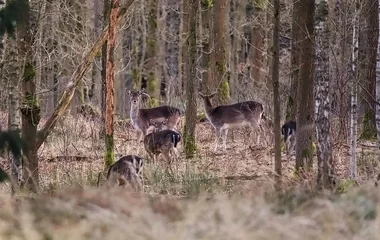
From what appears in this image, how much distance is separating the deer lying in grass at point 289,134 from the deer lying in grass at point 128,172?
182 inches

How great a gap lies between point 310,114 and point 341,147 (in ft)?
6.73

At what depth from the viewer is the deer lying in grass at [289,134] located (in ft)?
52.9

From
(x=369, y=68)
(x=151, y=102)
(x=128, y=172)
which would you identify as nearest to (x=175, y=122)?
(x=369, y=68)

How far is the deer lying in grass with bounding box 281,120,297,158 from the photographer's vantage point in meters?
16.1

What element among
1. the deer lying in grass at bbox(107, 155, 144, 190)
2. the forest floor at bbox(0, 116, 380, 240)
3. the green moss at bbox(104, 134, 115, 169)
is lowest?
the forest floor at bbox(0, 116, 380, 240)

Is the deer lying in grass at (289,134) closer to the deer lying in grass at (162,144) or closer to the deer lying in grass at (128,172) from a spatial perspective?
the deer lying in grass at (162,144)

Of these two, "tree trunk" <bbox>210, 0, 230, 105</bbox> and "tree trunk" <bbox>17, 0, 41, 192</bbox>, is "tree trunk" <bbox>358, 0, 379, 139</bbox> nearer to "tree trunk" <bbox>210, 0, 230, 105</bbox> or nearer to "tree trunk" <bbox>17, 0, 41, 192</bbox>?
"tree trunk" <bbox>210, 0, 230, 105</bbox>

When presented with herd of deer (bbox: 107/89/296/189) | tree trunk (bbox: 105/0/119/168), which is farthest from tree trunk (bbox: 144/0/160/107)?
tree trunk (bbox: 105/0/119/168)

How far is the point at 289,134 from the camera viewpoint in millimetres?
16250

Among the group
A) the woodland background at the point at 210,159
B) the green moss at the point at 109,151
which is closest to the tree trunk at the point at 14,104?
the woodland background at the point at 210,159

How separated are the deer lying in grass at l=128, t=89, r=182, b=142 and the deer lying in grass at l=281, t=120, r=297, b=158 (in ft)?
17.2

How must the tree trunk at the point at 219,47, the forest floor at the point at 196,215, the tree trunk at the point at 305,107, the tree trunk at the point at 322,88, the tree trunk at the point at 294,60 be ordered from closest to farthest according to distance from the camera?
the forest floor at the point at 196,215 → the tree trunk at the point at 322,88 → the tree trunk at the point at 305,107 → the tree trunk at the point at 294,60 → the tree trunk at the point at 219,47

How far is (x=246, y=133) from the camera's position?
21125 mm

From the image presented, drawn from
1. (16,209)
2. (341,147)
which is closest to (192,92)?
(341,147)
